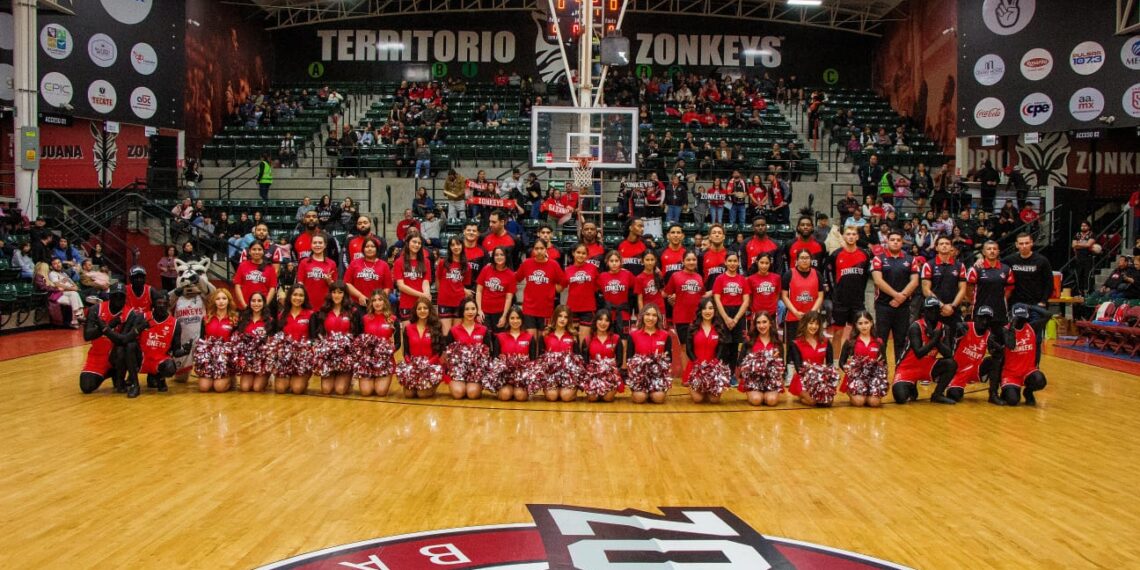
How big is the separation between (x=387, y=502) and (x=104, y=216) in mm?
17781

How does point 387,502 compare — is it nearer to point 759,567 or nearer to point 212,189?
point 759,567

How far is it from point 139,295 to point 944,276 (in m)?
8.34

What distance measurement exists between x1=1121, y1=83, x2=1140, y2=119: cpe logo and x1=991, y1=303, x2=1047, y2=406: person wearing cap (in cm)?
1231

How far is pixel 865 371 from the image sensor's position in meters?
7.93

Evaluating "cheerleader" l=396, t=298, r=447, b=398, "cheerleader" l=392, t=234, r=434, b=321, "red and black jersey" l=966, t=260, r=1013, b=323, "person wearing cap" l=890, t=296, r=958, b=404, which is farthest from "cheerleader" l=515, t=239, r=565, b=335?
"red and black jersey" l=966, t=260, r=1013, b=323

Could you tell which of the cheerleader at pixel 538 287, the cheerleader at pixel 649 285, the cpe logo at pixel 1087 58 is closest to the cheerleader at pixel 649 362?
the cheerleader at pixel 649 285

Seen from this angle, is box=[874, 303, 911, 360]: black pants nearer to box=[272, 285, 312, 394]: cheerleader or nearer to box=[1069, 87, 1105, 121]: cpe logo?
box=[272, 285, 312, 394]: cheerleader

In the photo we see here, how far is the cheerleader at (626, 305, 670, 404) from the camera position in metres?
7.98

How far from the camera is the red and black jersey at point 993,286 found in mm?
8711

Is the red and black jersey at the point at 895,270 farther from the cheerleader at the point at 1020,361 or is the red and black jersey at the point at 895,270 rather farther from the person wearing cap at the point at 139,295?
the person wearing cap at the point at 139,295

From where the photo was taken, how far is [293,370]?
825cm

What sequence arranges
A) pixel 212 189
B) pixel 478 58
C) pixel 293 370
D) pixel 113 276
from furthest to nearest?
pixel 478 58 < pixel 212 189 < pixel 113 276 < pixel 293 370

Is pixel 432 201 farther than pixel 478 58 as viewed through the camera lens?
No

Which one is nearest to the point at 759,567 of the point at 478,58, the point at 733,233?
the point at 733,233
